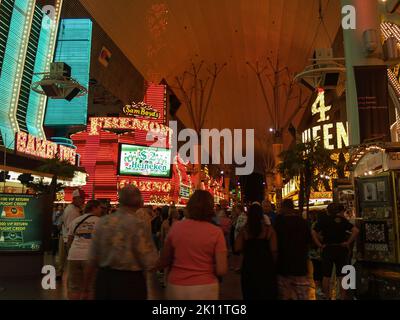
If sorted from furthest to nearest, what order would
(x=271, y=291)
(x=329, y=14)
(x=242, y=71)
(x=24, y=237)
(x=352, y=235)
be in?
(x=242, y=71)
(x=329, y=14)
(x=24, y=237)
(x=352, y=235)
(x=271, y=291)

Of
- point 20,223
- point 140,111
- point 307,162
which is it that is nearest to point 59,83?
point 20,223

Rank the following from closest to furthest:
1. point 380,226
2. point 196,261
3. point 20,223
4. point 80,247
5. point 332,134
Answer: point 196,261 < point 80,247 < point 380,226 < point 20,223 < point 332,134

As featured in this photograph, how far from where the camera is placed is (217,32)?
111ft

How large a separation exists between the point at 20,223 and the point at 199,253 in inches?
312

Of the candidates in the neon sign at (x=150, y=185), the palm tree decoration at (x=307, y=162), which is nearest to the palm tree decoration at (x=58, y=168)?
the neon sign at (x=150, y=185)

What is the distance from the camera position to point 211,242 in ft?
11.4

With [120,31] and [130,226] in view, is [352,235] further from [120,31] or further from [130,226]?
[120,31]

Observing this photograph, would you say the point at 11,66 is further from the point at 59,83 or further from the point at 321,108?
the point at 321,108

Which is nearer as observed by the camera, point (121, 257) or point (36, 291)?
point (121, 257)

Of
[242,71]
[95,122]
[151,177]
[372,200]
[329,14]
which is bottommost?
[372,200]

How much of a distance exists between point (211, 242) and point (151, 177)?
20.4 meters

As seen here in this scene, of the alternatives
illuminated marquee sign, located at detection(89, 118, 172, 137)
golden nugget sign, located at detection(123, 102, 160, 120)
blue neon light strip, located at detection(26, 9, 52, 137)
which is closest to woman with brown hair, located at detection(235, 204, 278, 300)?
blue neon light strip, located at detection(26, 9, 52, 137)

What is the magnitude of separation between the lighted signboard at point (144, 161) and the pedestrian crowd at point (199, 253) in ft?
53.9
